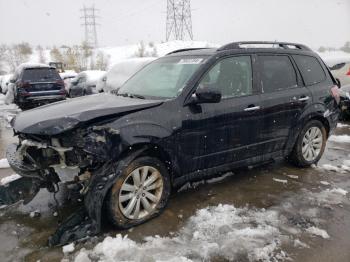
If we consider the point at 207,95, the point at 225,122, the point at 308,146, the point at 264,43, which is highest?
the point at 264,43

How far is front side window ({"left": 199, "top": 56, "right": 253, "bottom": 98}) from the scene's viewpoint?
4031 millimetres

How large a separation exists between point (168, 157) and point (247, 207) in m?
1.14

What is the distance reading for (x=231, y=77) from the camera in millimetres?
4219

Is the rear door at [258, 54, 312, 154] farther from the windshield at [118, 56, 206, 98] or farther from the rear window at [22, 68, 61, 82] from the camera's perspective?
the rear window at [22, 68, 61, 82]

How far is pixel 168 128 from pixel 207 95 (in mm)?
542

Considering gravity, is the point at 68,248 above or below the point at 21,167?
below

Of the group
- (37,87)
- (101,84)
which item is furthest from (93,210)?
(37,87)

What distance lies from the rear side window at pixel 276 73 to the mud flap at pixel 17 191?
302cm

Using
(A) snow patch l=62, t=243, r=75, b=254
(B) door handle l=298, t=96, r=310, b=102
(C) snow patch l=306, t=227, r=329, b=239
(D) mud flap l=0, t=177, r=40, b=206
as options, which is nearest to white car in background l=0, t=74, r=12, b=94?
(D) mud flap l=0, t=177, r=40, b=206

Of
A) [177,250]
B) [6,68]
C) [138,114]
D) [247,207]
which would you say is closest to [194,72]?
[138,114]

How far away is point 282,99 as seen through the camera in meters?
4.62

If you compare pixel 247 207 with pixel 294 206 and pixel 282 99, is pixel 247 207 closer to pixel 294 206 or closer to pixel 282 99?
pixel 294 206

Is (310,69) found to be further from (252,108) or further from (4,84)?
(4,84)

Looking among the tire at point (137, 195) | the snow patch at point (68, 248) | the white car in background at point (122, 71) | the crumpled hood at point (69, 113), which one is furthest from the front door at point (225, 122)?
the white car in background at point (122, 71)
